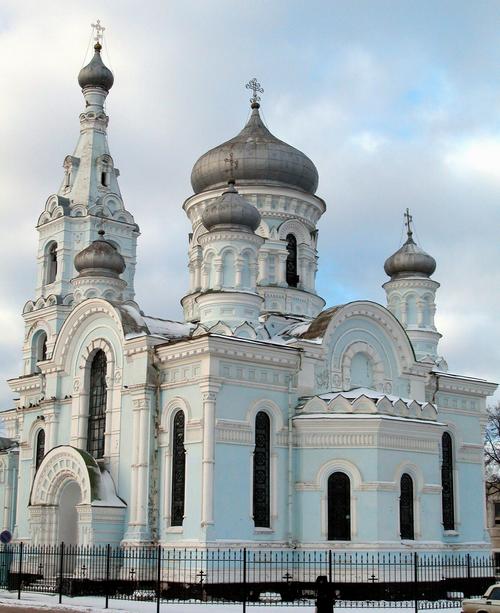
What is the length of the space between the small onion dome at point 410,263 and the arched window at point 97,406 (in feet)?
31.7

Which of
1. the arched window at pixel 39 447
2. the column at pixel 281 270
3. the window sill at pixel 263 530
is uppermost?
the column at pixel 281 270

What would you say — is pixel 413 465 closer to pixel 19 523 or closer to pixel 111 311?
pixel 111 311

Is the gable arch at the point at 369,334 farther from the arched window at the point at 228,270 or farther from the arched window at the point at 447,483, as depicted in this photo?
the arched window at the point at 447,483

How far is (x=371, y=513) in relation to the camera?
2130cm

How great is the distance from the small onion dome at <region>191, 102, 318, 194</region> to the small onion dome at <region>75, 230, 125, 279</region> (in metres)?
3.25

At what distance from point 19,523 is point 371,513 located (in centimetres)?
1147

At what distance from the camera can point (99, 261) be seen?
2870 cm

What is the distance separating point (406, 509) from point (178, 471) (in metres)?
5.33

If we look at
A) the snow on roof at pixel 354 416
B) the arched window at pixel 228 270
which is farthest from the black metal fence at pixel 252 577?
the arched window at pixel 228 270

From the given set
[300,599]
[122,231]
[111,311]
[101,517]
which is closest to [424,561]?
[300,599]

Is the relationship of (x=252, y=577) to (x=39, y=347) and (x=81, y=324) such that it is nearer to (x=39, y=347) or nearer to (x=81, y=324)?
(x=81, y=324)

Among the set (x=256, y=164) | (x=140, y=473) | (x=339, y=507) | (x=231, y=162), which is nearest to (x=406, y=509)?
(x=339, y=507)

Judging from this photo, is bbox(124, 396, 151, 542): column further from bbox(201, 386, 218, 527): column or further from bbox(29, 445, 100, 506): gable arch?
bbox(201, 386, 218, 527): column

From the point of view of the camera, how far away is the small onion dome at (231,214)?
79.8 feet
